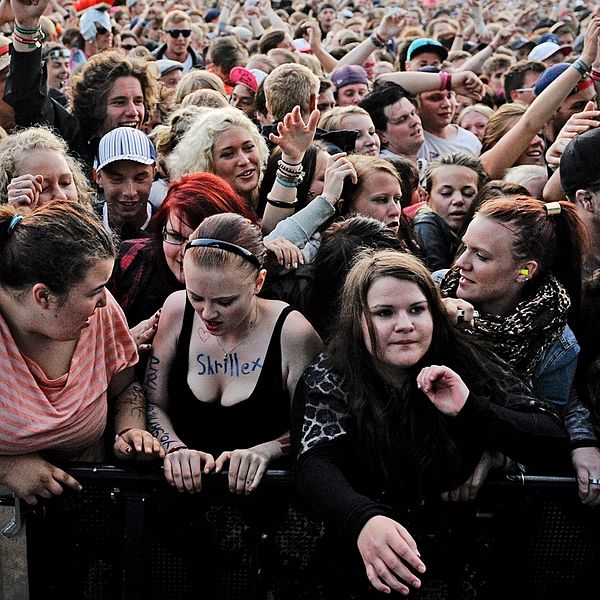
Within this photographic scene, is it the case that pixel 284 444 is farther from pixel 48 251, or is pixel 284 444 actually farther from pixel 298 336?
pixel 48 251

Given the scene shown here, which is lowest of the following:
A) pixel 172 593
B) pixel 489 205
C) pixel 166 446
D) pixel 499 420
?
pixel 172 593

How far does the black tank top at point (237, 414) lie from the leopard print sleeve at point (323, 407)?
18 cm

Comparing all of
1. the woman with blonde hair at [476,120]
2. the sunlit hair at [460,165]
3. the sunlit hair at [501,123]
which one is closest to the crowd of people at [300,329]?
the sunlit hair at [460,165]

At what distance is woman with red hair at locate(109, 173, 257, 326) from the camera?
10.6 ft

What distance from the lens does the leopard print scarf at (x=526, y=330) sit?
285 cm

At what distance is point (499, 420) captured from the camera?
8.18ft

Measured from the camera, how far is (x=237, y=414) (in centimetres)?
274

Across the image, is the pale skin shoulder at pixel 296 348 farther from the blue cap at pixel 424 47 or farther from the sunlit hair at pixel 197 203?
the blue cap at pixel 424 47

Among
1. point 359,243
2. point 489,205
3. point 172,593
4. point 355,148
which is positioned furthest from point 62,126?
point 172,593

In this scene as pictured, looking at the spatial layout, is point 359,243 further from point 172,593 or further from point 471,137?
point 471,137

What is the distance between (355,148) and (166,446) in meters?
2.85

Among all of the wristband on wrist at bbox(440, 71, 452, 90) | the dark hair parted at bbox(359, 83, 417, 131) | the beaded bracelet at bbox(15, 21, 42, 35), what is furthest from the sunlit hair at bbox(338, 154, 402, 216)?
the wristband on wrist at bbox(440, 71, 452, 90)

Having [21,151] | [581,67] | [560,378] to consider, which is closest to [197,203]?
[21,151]

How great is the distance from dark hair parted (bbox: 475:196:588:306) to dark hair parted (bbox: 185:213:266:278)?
0.87 m
